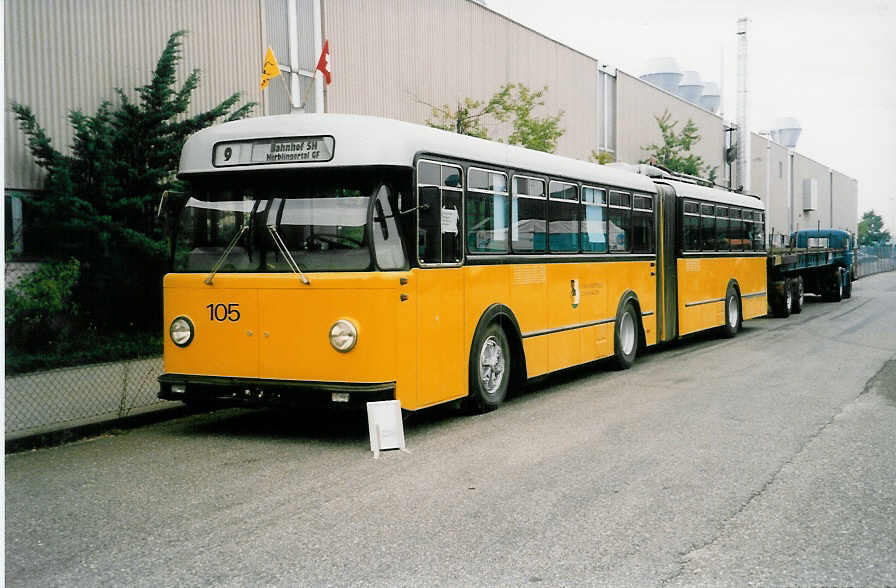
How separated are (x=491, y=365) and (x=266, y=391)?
2598 millimetres

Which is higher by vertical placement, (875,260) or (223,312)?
(223,312)

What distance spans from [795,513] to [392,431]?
3.29 meters

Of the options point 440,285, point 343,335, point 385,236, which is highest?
point 385,236

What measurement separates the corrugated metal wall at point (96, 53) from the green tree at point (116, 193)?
299mm

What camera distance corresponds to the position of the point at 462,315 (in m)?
9.21

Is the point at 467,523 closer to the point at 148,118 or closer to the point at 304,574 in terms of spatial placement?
the point at 304,574

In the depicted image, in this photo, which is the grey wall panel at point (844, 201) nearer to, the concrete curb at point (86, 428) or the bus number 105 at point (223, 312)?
the concrete curb at point (86, 428)

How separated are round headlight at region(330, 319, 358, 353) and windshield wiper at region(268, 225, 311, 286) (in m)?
0.46

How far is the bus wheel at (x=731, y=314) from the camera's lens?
1845cm

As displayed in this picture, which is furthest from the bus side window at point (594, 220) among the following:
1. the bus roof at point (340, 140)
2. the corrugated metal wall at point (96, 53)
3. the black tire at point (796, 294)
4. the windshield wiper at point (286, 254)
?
the black tire at point (796, 294)

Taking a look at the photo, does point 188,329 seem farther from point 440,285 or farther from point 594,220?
point 594,220

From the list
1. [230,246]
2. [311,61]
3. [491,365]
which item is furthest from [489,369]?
[311,61]

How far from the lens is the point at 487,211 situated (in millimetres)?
9766

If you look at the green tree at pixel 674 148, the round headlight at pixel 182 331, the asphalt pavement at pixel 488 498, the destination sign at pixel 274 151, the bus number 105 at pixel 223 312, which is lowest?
the asphalt pavement at pixel 488 498
